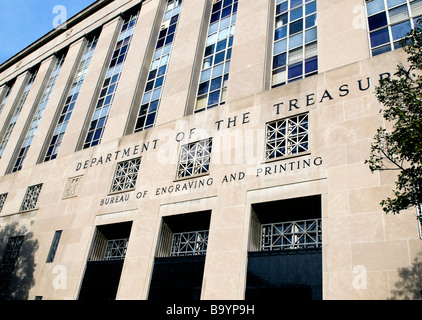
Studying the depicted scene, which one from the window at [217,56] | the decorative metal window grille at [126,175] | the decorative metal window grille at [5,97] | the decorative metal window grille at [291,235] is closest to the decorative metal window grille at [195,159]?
the decorative metal window grille at [126,175]

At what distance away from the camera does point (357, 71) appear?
45.2 ft

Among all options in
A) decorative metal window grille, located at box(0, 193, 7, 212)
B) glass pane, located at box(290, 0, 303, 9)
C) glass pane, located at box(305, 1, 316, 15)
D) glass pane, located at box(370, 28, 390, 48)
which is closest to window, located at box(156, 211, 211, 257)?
glass pane, located at box(370, 28, 390, 48)

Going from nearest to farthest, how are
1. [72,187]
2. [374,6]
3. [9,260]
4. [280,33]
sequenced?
[374,6] → [280,33] → [72,187] → [9,260]

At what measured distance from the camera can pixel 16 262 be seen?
20.0 meters

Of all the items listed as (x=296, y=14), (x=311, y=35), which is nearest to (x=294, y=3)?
(x=296, y=14)

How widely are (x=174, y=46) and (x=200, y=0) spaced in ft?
13.0

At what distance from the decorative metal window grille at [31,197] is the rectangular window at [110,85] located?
403 centimetres

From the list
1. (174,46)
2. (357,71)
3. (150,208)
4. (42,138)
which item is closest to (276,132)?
(357,71)

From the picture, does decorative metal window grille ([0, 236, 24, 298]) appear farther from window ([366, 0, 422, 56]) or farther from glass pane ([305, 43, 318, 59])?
window ([366, 0, 422, 56])

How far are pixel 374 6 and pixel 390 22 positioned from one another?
1478mm

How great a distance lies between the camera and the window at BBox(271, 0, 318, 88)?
1670 centimetres

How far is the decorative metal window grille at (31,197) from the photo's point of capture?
22.4m

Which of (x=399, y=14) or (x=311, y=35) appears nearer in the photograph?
(x=399, y=14)

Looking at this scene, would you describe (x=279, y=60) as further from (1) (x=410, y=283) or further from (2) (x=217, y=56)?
(1) (x=410, y=283)
